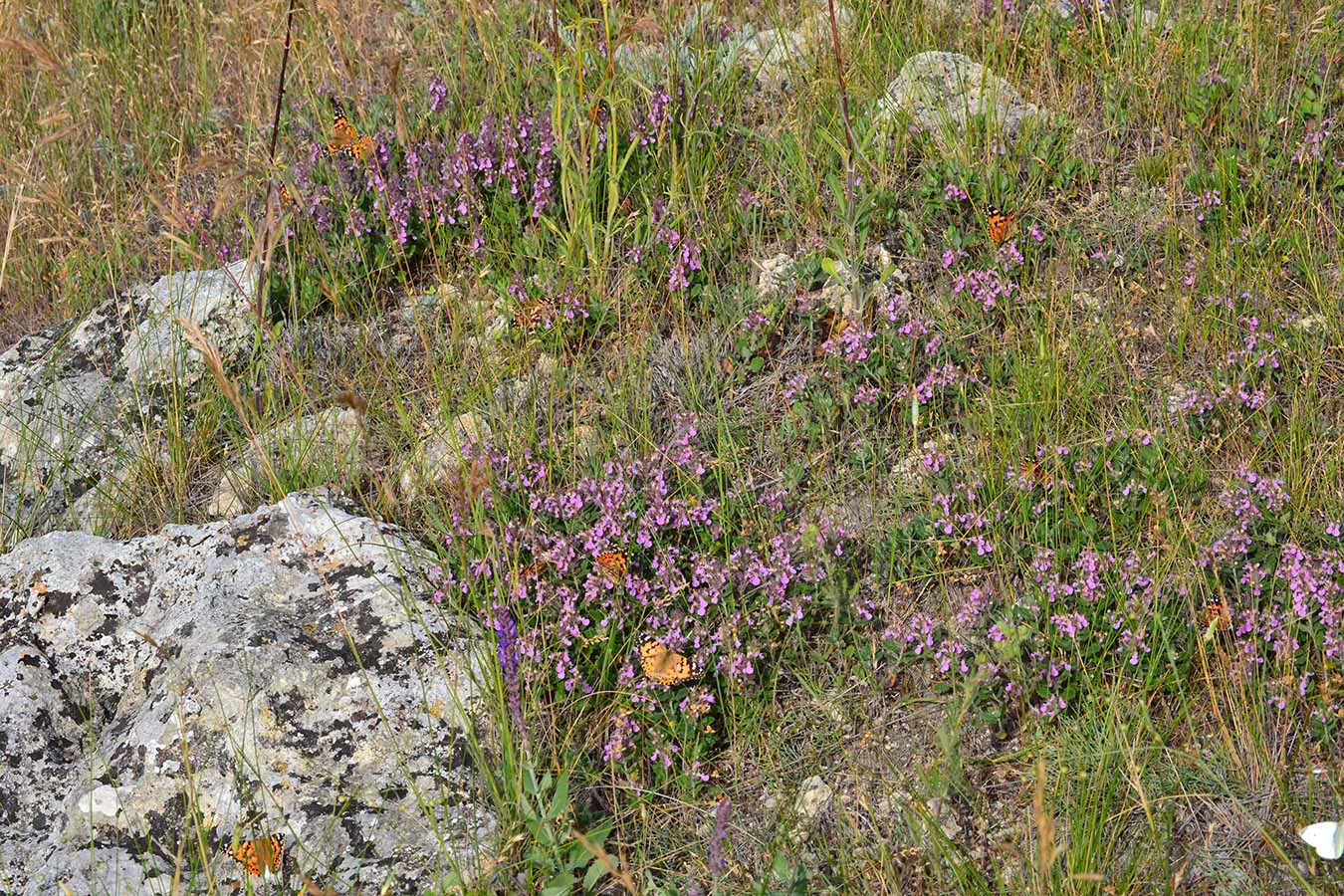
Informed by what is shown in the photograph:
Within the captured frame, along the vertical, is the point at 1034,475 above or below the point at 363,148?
below

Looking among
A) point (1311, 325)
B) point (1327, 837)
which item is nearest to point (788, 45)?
point (1311, 325)

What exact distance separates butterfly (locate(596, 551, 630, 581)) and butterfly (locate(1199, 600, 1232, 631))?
1355mm

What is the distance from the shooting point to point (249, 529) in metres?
3.04

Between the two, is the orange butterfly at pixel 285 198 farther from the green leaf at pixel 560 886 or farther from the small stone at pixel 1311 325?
the small stone at pixel 1311 325

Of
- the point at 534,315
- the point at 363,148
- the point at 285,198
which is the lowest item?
the point at 534,315

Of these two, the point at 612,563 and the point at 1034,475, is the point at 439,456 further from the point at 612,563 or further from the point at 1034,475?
the point at 1034,475

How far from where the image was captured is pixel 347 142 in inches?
159

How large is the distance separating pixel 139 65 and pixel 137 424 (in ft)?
6.52

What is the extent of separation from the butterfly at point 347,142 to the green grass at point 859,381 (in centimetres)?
7

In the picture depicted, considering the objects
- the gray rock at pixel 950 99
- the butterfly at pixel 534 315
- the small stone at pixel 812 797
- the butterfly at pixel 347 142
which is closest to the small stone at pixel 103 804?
the small stone at pixel 812 797

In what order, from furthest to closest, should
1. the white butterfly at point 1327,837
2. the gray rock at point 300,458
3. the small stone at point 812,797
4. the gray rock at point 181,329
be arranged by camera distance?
the gray rock at point 181,329
the gray rock at point 300,458
the small stone at point 812,797
the white butterfly at point 1327,837

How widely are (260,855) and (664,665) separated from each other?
96 cm

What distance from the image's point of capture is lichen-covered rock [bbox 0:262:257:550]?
3523mm

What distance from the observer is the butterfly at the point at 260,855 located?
2354 mm
